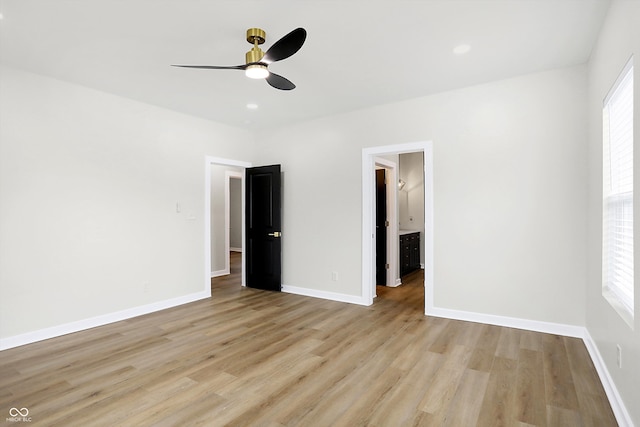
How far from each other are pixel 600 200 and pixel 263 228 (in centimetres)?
442

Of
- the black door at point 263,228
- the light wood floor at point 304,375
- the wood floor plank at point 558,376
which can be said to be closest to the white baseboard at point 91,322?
the light wood floor at point 304,375

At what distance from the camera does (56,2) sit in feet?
7.54

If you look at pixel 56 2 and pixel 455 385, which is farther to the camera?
pixel 455 385

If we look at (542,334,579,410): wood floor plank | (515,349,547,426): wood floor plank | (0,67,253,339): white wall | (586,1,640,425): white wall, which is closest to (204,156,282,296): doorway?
(0,67,253,339): white wall

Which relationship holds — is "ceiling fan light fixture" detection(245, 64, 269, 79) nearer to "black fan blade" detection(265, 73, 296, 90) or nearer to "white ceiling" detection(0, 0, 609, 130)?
"black fan blade" detection(265, 73, 296, 90)

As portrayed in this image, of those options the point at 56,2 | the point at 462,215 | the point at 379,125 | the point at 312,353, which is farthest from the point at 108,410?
the point at 379,125

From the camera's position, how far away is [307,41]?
111 inches

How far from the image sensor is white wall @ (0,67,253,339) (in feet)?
10.9

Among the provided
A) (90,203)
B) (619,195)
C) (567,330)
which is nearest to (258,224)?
(90,203)

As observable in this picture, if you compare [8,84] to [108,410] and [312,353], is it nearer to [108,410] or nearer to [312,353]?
[108,410]

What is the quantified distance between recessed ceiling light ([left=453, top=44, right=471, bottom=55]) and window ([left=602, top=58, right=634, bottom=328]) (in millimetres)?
1150

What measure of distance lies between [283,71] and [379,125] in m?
1.71

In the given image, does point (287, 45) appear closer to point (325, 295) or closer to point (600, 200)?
point (600, 200)

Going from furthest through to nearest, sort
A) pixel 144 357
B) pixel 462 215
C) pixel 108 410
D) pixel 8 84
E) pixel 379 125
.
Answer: pixel 379 125
pixel 462 215
pixel 8 84
pixel 144 357
pixel 108 410
